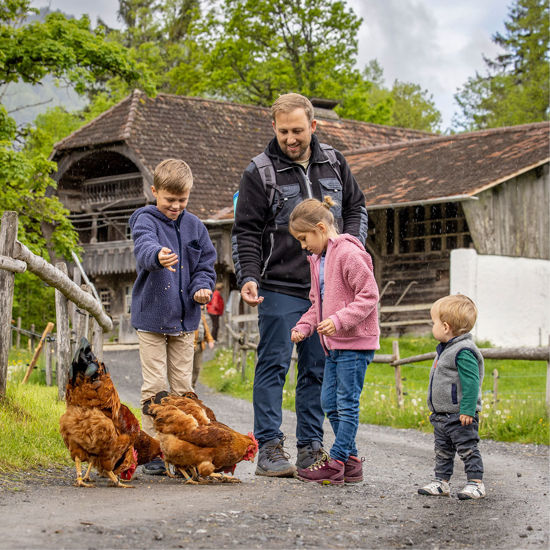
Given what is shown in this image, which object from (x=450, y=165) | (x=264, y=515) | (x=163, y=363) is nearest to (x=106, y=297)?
(x=450, y=165)

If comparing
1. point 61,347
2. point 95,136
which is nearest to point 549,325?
point 95,136

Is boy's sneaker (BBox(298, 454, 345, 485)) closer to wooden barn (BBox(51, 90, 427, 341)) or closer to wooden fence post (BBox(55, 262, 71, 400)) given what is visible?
wooden fence post (BBox(55, 262, 71, 400))

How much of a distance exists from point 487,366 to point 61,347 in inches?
446

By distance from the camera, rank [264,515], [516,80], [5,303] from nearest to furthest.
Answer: [264,515] → [5,303] → [516,80]

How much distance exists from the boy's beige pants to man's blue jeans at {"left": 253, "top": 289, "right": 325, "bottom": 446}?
487mm

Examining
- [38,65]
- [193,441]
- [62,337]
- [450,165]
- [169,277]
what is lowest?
[193,441]

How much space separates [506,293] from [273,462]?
60.8 ft

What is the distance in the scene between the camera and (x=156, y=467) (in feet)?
20.0

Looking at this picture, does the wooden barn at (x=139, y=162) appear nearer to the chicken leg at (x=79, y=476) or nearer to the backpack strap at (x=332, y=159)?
the backpack strap at (x=332, y=159)

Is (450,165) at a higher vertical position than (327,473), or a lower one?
higher

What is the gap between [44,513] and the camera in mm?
4418

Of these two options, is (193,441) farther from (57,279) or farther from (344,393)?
(57,279)

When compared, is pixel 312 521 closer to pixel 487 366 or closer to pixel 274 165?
pixel 274 165

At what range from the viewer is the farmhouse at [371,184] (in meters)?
23.4
